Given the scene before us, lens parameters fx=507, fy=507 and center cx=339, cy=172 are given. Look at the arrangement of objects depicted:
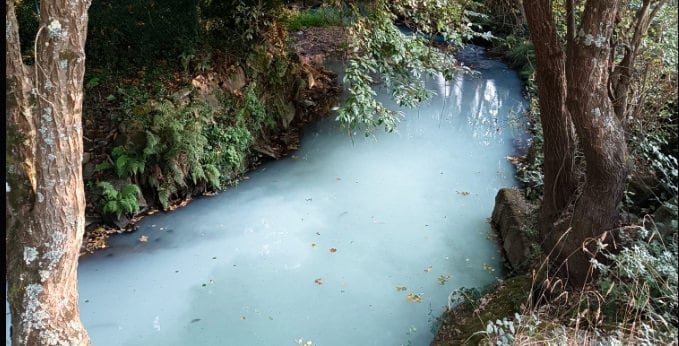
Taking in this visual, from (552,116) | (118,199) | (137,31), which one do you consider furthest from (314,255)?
(137,31)

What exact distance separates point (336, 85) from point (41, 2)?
7549mm

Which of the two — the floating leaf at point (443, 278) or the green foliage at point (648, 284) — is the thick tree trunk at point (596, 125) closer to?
the green foliage at point (648, 284)

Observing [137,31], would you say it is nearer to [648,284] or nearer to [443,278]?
[443,278]

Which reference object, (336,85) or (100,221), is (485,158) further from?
(100,221)

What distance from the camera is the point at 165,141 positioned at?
19.5 feet

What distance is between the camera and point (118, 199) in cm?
555

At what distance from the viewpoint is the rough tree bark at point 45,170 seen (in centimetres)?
256

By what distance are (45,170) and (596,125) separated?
3.33 m

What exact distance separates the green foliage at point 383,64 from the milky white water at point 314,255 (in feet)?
4.44

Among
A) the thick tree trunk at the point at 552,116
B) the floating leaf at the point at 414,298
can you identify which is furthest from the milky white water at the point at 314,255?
the thick tree trunk at the point at 552,116

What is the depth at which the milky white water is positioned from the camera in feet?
14.0

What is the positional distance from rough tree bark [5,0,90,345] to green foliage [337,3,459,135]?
97.8 inches

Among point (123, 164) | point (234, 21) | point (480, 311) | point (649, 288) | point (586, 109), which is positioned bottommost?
point (480, 311)

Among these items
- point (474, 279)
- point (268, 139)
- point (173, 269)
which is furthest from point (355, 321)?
point (268, 139)
